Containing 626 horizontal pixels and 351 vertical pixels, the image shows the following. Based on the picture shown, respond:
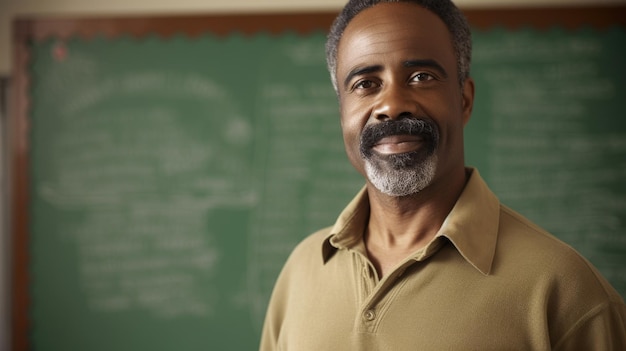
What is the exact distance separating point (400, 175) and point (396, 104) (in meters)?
0.11

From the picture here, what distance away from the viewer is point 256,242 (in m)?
2.14

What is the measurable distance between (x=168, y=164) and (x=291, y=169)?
0.49m

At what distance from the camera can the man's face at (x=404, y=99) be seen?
861 mm

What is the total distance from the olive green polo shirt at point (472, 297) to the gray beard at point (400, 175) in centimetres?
8

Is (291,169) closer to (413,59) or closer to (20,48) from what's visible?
(20,48)

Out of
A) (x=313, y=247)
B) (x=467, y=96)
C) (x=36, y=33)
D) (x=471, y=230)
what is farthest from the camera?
(x=36, y=33)

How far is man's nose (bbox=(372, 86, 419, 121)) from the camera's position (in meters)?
0.85

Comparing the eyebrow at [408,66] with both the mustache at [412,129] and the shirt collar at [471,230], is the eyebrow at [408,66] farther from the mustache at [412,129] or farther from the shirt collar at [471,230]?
the shirt collar at [471,230]

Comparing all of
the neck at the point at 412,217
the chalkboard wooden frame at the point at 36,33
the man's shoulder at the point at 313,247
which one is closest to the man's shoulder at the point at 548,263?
the neck at the point at 412,217

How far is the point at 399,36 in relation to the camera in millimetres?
877

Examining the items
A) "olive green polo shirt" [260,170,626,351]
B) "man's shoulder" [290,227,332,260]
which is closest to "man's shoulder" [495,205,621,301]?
"olive green polo shirt" [260,170,626,351]

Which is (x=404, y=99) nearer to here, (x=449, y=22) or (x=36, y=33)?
(x=449, y=22)

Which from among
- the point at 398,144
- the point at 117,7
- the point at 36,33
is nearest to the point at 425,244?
the point at 398,144

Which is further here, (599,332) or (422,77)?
(422,77)
